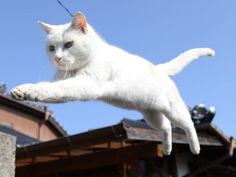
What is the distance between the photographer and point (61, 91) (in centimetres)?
167

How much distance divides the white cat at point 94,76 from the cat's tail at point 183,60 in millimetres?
231

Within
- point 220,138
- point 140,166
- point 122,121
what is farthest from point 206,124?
point 122,121

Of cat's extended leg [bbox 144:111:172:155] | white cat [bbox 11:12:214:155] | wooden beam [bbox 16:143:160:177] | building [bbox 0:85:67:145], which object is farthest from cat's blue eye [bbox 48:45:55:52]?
building [bbox 0:85:67:145]

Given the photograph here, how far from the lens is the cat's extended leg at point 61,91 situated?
5.25 ft

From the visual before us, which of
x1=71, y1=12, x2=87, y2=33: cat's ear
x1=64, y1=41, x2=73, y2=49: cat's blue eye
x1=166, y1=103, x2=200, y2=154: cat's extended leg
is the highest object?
x1=71, y1=12, x2=87, y2=33: cat's ear

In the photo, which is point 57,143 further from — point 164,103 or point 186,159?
point 164,103

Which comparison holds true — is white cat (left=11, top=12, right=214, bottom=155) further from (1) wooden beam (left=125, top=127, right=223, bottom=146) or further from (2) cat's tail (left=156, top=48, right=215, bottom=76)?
(1) wooden beam (left=125, top=127, right=223, bottom=146)

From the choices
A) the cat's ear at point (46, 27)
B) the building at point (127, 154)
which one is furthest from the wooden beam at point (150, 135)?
the cat's ear at point (46, 27)

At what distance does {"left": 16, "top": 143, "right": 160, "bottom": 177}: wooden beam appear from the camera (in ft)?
19.2

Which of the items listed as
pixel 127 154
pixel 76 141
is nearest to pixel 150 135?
pixel 127 154

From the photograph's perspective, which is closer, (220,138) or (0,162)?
(0,162)

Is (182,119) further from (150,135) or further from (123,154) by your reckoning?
(123,154)

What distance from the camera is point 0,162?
2.11m

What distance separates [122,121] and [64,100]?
11.5 feet
